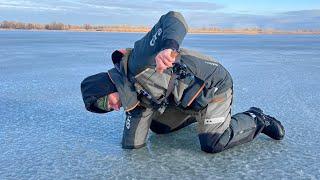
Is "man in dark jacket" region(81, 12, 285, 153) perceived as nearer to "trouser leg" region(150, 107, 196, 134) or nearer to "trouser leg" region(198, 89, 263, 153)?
"trouser leg" region(198, 89, 263, 153)

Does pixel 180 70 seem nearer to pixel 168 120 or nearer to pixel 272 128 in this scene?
pixel 168 120

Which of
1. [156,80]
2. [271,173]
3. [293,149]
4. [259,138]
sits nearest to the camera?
[271,173]

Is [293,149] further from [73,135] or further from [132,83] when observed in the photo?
[73,135]

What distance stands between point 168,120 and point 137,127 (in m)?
0.36

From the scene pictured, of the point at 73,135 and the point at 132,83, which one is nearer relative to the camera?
the point at 132,83

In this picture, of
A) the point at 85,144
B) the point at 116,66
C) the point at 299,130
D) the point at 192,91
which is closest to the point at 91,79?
the point at 116,66

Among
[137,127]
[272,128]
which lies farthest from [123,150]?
[272,128]

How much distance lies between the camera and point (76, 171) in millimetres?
2717

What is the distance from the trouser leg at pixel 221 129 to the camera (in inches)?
121

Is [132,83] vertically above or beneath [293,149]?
above

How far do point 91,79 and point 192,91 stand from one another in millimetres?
697

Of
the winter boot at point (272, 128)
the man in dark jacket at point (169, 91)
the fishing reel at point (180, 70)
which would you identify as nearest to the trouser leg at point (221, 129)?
the man in dark jacket at point (169, 91)

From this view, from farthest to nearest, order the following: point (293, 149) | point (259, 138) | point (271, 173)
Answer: point (259, 138) < point (293, 149) < point (271, 173)

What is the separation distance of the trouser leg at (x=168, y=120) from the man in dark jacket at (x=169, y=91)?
0.14 meters
